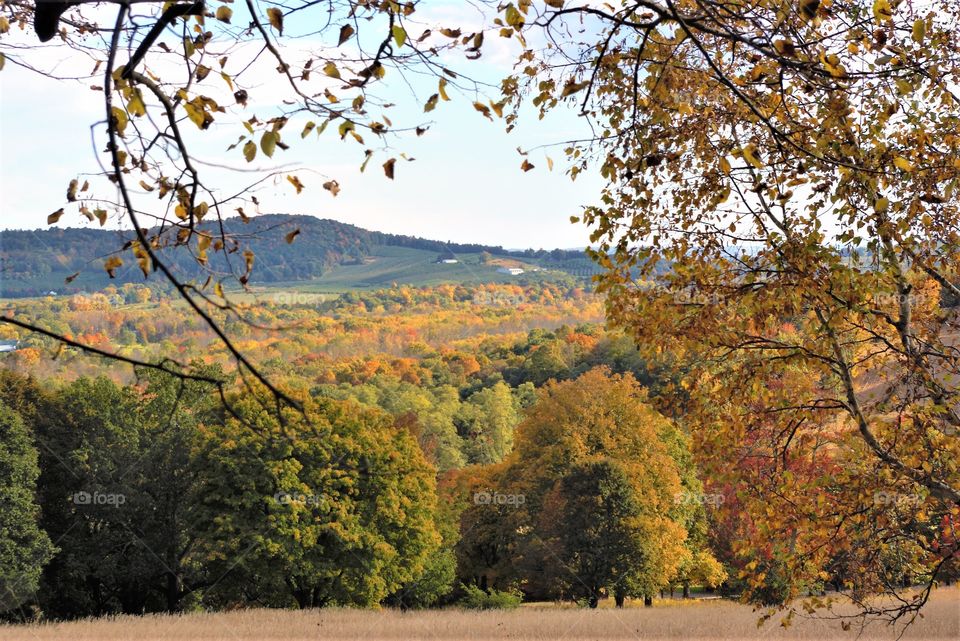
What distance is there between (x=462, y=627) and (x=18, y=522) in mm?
17437

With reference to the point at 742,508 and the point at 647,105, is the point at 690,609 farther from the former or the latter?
the point at 647,105

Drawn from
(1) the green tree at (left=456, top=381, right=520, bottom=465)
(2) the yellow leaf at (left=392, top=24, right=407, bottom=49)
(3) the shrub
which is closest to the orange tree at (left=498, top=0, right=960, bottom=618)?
(2) the yellow leaf at (left=392, top=24, right=407, bottom=49)

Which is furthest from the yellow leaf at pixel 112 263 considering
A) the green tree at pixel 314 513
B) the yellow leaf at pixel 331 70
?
the green tree at pixel 314 513

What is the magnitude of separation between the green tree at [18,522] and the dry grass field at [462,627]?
728 cm

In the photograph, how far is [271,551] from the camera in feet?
119

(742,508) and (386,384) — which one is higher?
(742,508)

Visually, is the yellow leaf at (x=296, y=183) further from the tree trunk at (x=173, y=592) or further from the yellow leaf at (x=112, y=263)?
the tree trunk at (x=173, y=592)

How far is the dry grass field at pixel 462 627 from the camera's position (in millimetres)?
25109

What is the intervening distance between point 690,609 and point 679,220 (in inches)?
A: 1023

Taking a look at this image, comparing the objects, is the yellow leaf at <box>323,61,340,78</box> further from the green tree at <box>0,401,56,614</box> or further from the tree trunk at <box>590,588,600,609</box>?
the tree trunk at <box>590,588,600,609</box>

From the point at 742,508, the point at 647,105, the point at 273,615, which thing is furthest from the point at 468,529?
the point at 647,105

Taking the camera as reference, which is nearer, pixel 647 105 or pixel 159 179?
pixel 159 179

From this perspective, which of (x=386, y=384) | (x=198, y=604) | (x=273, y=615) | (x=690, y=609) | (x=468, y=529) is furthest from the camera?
(x=386, y=384)

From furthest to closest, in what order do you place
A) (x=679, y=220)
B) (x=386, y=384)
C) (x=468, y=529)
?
(x=386, y=384), (x=468, y=529), (x=679, y=220)
